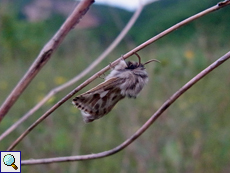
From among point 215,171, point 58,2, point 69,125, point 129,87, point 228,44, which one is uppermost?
point 58,2

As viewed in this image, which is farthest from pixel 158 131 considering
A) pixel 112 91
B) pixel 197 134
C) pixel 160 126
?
pixel 112 91

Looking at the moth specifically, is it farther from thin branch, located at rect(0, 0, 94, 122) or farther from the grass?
the grass

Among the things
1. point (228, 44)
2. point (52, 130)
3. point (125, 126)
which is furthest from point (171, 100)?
point (228, 44)

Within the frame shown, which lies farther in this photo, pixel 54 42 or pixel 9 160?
pixel 9 160

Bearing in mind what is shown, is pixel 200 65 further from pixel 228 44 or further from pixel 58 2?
pixel 58 2

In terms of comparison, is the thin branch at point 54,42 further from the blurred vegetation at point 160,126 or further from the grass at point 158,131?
the grass at point 158,131

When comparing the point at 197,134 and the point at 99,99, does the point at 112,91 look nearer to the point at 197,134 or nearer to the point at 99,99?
the point at 99,99

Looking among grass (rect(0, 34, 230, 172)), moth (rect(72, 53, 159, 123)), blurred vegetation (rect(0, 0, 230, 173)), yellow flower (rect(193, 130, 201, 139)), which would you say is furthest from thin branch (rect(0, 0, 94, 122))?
yellow flower (rect(193, 130, 201, 139))

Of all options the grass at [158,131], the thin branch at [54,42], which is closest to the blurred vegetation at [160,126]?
the grass at [158,131]
